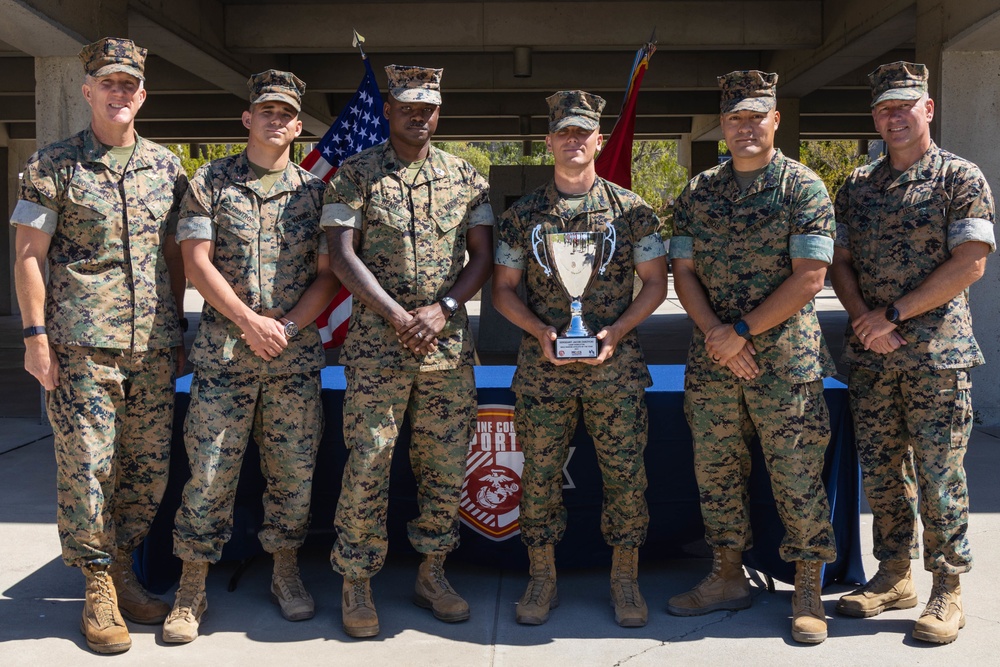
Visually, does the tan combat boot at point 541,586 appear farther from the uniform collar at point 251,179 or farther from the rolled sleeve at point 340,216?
the uniform collar at point 251,179

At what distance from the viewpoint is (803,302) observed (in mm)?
3512

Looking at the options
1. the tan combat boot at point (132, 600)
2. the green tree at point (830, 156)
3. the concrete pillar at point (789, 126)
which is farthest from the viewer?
the green tree at point (830, 156)

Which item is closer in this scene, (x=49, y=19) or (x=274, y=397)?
(x=274, y=397)

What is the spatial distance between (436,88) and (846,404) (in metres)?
2.09

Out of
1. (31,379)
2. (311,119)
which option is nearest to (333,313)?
(31,379)

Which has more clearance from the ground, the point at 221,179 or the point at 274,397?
the point at 221,179

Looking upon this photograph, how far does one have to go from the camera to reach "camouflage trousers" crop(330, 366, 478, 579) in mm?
3658

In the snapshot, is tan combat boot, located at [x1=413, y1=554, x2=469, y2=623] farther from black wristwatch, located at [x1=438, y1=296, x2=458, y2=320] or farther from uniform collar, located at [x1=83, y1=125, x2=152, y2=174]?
uniform collar, located at [x1=83, y1=125, x2=152, y2=174]

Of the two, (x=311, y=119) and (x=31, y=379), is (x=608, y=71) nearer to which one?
(x=311, y=119)

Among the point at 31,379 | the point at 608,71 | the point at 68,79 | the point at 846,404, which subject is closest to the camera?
the point at 846,404

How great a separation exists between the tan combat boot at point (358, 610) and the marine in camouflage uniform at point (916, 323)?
1825 millimetres

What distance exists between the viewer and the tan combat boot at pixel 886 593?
12.4 ft

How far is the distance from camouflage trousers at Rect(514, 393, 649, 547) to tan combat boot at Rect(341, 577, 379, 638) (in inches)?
25.7

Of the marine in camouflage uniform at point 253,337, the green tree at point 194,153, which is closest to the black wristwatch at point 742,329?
the marine in camouflage uniform at point 253,337
